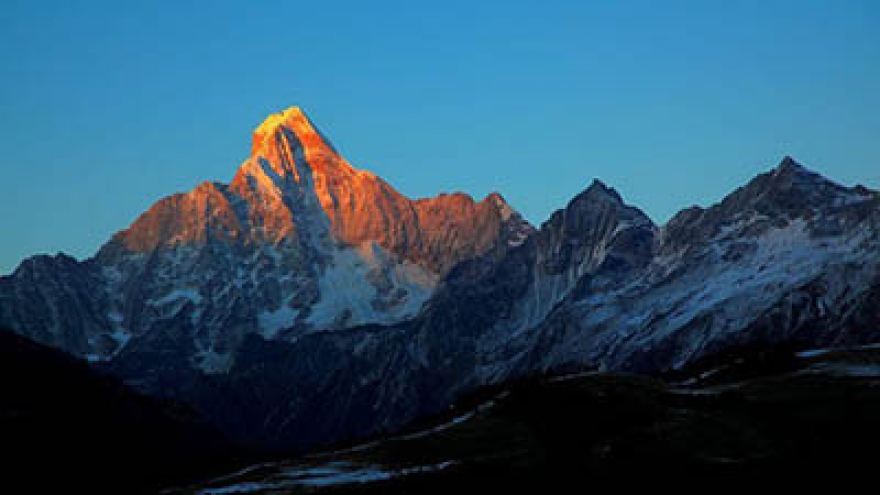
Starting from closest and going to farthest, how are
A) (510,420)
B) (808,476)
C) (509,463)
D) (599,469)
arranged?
(808,476), (599,469), (509,463), (510,420)

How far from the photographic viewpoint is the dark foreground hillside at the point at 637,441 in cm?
9312

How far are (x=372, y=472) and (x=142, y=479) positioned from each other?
80.7 m

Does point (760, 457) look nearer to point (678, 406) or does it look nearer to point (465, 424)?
point (678, 406)

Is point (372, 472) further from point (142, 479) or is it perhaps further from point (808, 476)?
point (142, 479)

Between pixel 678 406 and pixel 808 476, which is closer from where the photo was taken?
pixel 808 476

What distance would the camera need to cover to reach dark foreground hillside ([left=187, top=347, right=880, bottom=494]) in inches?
3666

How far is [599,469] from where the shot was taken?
9331 centimetres

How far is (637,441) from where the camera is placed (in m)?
103

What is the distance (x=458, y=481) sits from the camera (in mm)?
97625

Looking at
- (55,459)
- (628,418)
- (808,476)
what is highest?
(55,459)

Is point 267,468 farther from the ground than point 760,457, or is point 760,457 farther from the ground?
point 267,468

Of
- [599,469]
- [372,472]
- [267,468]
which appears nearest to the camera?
[599,469]

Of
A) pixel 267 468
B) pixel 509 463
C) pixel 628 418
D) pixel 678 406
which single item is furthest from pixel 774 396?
pixel 267 468

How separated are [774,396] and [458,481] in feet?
124
